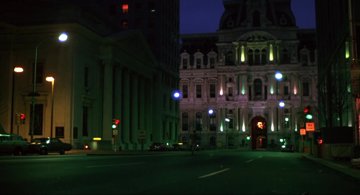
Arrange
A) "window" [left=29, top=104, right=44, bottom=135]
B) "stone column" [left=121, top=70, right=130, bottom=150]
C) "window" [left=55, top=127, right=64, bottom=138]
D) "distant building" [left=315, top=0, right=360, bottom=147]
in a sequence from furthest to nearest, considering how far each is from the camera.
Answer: "stone column" [left=121, top=70, right=130, bottom=150], "window" [left=29, top=104, right=44, bottom=135], "window" [left=55, top=127, right=64, bottom=138], "distant building" [left=315, top=0, right=360, bottom=147]

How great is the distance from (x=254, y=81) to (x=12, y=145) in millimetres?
76337

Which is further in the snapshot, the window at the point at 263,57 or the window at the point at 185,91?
the window at the point at 185,91

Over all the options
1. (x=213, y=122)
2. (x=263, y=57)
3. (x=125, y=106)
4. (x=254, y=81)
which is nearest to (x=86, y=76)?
(x=125, y=106)

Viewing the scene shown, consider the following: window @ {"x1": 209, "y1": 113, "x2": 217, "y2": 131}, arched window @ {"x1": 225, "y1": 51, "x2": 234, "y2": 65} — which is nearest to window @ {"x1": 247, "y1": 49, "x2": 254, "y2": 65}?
arched window @ {"x1": 225, "y1": 51, "x2": 234, "y2": 65}

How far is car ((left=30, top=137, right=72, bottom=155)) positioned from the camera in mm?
38594

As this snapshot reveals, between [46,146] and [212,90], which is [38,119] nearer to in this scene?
[46,146]

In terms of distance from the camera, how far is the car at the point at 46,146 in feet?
127

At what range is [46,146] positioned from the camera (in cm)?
3981

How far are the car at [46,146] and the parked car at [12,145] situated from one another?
2.31 ft

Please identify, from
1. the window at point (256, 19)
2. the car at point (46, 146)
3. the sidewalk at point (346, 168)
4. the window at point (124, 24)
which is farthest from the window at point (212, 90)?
the sidewalk at point (346, 168)

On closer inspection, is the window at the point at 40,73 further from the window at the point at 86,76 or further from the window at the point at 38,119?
the window at the point at 86,76

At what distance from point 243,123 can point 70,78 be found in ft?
191

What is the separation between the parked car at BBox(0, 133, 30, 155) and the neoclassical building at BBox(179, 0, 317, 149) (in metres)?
71.5

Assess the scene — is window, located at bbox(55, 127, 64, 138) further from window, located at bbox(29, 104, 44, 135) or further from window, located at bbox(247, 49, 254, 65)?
window, located at bbox(247, 49, 254, 65)
